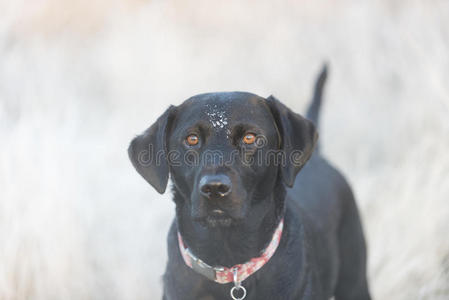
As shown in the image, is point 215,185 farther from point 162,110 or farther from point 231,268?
point 162,110

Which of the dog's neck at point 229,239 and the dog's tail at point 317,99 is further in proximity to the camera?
the dog's tail at point 317,99

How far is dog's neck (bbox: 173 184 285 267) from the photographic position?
305 cm

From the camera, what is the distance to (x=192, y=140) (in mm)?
2979

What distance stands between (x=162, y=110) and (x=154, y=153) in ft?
11.0

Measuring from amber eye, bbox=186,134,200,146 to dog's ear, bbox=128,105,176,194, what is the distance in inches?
5.5

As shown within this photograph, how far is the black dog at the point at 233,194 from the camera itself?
287 centimetres

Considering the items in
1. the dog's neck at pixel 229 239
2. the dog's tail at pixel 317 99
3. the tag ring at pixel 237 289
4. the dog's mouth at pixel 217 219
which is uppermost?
the dog's tail at pixel 317 99

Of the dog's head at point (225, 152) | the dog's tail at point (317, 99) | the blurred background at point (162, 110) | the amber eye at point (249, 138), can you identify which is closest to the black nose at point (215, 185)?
the dog's head at point (225, 152)

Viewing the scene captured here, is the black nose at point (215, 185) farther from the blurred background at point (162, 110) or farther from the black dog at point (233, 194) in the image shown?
the blurred background at point (162, 110)

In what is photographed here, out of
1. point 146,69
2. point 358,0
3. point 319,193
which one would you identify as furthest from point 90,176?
point 358,0

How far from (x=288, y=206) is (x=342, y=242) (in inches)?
37.8

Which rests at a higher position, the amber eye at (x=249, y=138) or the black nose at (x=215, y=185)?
the amber eye at (x=249, y=138)

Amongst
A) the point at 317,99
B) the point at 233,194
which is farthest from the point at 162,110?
the point at 233,194

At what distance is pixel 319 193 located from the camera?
385 cm
